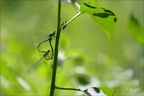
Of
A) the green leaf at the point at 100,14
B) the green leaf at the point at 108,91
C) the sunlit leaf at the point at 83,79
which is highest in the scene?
the green leaf at the point at 100,14

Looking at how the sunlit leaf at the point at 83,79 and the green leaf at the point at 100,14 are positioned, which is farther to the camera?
the sunlit leaf at the point at 83,79

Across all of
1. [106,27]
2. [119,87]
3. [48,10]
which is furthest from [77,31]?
[106,27]

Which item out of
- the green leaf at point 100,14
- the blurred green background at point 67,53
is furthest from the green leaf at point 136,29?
the green leaf at point 100,14

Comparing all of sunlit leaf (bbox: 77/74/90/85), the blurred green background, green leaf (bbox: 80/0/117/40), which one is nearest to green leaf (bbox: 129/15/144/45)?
the blurred green background

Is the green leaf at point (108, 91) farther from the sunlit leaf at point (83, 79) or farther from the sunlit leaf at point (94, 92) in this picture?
the sunlit leaf at point (83, 79)

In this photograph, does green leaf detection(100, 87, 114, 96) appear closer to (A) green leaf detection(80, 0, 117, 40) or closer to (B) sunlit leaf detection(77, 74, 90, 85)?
(A) green leaf detection(80, 0, 117, 40)

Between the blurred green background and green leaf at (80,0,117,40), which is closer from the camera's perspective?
green leaf at (80,0,117,40)

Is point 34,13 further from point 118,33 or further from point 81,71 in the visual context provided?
point 81,71
